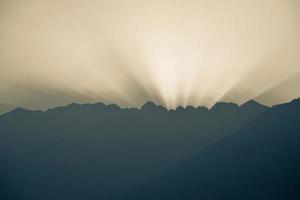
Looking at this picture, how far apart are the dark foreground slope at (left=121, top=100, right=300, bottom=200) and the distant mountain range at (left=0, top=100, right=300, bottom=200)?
27mm

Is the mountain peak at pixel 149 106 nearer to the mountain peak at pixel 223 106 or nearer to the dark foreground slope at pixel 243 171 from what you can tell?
the mountain peak at pixel 223 106

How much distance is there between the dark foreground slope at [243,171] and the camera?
9.84 m

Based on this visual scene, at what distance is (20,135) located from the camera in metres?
11.5

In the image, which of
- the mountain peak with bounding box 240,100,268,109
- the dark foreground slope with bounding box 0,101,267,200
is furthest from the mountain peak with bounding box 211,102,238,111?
the mountain peak with bounding box 240,100,268,109

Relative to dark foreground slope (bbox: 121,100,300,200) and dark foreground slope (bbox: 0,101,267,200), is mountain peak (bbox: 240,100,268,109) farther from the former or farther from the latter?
dark foreground slope (bbox: 121,100,300,200)

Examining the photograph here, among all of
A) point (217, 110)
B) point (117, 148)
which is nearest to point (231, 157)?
point (217, 110)

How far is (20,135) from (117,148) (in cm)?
311

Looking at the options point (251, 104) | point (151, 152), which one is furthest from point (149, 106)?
point (251, 104)

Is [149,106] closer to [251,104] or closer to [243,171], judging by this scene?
[251,104]

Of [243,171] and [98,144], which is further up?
[98,144]

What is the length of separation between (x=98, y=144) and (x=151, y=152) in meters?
1.67

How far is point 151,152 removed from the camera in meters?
11.0

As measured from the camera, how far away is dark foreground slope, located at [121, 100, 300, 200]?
9836mm

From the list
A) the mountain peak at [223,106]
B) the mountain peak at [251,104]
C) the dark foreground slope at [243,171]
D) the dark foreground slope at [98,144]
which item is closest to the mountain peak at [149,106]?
the dark foreground slope at [98,144]
